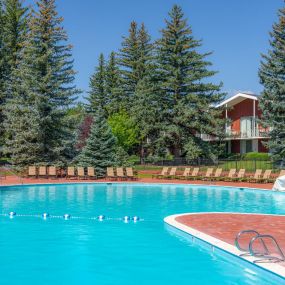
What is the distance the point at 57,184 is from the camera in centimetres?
2403

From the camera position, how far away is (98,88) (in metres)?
55.7

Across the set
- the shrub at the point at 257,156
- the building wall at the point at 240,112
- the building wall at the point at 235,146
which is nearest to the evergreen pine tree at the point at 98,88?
the building wall at the point at 235,146

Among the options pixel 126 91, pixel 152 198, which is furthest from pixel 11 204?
pixel 126 91

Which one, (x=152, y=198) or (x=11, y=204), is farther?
(x=152, y=198)

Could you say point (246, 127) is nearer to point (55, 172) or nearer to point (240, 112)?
point (240, 112)

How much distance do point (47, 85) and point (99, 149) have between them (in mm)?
5918

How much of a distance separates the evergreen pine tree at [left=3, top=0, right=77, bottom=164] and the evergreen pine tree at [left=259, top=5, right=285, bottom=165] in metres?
14.7

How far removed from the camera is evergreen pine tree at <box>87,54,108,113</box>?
55.2 m

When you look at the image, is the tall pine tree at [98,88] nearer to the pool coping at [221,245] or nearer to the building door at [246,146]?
the building door at [246,146]

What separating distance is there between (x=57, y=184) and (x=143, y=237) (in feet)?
47.5

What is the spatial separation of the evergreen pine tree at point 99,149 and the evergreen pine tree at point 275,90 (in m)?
11.9

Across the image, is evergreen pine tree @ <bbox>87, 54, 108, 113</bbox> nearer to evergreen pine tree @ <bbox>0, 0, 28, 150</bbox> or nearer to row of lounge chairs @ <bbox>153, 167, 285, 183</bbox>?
evergreen pine tree @ <bbox>0, 0, 28, 150</bbox>

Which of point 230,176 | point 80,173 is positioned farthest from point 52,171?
point 230,176

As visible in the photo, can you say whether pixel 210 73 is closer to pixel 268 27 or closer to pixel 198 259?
pixel 268 27
